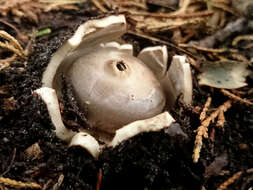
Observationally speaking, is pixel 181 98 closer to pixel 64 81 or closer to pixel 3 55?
pixel 64 81

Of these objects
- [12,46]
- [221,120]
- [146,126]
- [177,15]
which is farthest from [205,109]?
[12,46]

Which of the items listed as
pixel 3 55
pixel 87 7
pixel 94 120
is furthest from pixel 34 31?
pixel 94 120

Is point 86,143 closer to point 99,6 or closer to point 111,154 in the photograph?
point 111,154

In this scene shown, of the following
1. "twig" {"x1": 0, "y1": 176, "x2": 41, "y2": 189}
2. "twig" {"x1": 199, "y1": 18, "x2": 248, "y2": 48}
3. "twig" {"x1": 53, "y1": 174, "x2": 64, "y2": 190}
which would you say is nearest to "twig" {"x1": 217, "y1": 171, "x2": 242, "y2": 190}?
"twig" {"x1": 53, "y1": 174, "x2": 64, "y2": 190}

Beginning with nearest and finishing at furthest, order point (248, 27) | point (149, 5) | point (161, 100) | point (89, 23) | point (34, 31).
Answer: point (89, 23) → point (161, 100) → point (34, 31) → point (248, 27) → point (149, 5)

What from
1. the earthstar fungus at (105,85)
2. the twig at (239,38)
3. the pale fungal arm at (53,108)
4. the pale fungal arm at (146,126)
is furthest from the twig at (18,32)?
the twig at (239,38)

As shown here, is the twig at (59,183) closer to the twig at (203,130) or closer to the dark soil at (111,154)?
the dark soil at (111,154)
